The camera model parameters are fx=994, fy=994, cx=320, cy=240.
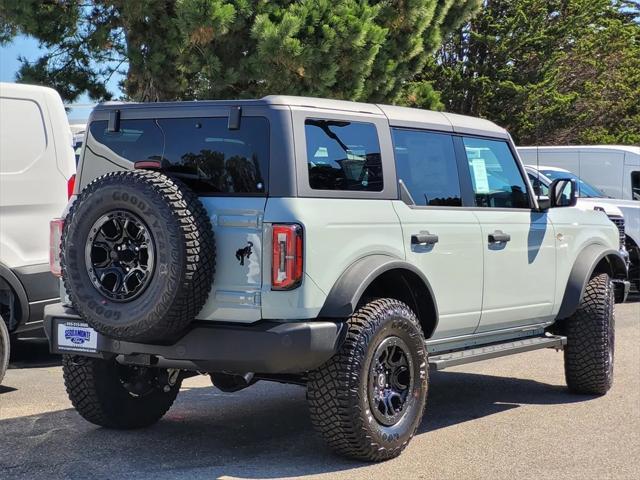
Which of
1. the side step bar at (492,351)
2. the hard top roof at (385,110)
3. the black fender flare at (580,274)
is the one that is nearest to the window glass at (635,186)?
the black fender flare at (580,274)

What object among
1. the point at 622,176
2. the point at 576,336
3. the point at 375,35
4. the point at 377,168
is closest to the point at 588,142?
the point at 622,176

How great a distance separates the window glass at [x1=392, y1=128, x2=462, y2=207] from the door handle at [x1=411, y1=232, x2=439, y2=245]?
216 mm

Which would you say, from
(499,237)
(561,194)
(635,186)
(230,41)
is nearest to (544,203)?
(561,194)

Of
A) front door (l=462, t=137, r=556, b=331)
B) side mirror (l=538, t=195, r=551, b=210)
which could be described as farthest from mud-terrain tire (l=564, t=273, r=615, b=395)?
side mirror (l=538, t=195, r=551, b=210)

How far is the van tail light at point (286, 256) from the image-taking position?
4.89 m

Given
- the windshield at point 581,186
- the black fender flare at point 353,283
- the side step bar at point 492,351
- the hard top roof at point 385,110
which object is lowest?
the side step bar at point 492,351

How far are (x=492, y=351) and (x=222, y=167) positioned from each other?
2.30 m

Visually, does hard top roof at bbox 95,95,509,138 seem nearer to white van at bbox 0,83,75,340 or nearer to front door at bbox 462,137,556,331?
front door at bbox 462,137,556,331

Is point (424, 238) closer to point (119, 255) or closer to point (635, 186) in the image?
point (119, 255)

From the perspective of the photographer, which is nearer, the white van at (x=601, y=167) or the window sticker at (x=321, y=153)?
the window sticker at (x=321, y=153)

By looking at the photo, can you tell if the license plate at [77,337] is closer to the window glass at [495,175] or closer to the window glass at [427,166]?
the window glass at [427,166]

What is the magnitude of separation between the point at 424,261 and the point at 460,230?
454mm

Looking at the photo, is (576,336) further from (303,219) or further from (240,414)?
(303,219)

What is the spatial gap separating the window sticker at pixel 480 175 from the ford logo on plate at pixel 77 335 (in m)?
2.67
